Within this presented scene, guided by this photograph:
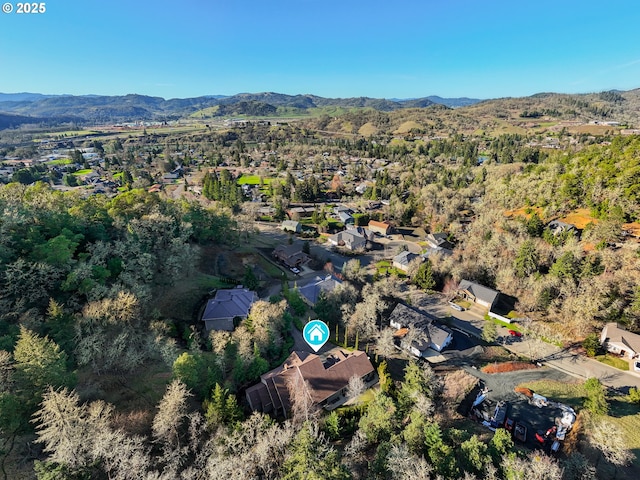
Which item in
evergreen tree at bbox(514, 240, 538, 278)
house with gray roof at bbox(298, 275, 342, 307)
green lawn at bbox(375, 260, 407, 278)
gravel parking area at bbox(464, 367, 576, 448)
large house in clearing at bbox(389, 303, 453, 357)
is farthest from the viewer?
green lawn at bbox(375, 260, 407, 278)

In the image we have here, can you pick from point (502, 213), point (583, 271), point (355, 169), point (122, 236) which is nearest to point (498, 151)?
point (355, 169)

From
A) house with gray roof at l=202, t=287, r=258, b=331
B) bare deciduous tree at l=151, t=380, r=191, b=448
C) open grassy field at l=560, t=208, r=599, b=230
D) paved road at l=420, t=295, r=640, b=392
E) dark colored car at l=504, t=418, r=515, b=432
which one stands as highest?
open grassy field at l=560, t=208, r=599, b=230

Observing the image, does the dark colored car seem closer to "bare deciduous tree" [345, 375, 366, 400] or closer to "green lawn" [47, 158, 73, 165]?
"bare deciduous tree" [345, 375, 366, 400]

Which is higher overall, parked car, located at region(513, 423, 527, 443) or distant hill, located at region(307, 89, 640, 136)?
distant hill, located at region(307, 89, 640, 136)

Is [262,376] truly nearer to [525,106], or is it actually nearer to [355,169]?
[355,169]

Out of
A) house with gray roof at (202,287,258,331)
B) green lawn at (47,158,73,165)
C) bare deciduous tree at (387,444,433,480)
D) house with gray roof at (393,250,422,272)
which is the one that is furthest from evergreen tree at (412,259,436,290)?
green lawn at (47,158,73,165)

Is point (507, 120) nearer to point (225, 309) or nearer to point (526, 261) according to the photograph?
point (526, 261)

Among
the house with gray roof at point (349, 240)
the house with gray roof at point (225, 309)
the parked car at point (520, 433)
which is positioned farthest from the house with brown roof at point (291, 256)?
the parked car at point (520, 433)
